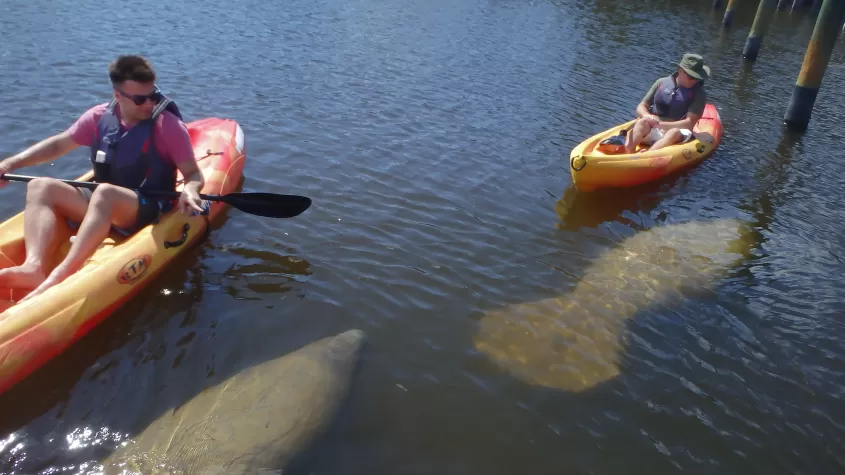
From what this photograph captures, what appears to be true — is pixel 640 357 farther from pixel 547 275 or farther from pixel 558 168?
pixel 558 168

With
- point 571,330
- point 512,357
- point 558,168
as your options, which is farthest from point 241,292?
point 558,168

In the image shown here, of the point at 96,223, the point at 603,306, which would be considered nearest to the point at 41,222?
the point at 96,223

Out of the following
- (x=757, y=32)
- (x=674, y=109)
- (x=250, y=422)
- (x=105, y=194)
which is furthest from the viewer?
(x=757, y=32)

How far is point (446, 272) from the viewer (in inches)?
217

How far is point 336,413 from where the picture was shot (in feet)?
12.6

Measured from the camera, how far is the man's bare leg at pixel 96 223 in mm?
4148

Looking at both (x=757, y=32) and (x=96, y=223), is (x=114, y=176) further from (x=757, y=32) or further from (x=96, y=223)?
(x=757, y=32)

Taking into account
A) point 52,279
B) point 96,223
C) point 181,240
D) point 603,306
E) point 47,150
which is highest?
point 47,150

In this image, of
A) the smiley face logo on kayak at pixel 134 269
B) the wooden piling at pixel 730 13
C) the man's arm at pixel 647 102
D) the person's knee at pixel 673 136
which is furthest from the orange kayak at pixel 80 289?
the wooden piling at pixel 730 13

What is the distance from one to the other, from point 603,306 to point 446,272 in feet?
4.45

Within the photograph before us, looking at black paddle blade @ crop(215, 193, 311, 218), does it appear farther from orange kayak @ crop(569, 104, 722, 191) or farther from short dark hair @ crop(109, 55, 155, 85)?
orange kayak @ crop(569, 104, 722, 191)

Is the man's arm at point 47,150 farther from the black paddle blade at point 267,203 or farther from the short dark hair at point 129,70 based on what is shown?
the black paddle blade at point 267,203

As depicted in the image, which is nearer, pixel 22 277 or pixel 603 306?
pixel 22 277

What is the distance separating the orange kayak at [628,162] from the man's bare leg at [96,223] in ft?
15.6
